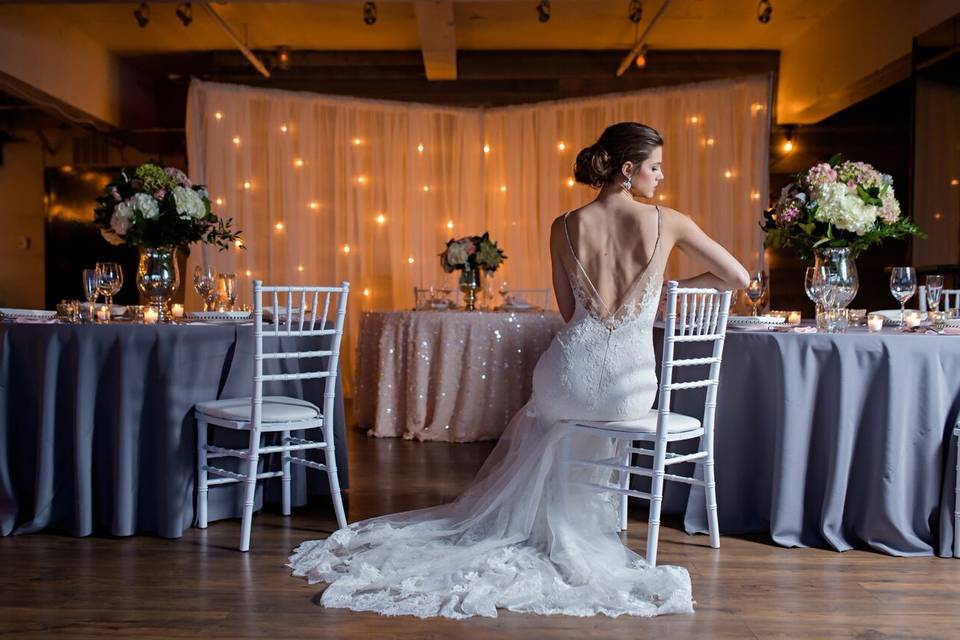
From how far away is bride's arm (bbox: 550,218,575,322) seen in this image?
3.21 metres

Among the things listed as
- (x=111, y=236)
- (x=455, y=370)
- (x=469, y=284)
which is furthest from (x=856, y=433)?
(x=469, y=284)

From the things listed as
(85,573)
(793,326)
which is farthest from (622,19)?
(85,573)

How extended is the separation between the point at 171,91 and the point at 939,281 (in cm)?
814

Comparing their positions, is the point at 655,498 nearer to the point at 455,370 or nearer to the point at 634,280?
the point at 634,280

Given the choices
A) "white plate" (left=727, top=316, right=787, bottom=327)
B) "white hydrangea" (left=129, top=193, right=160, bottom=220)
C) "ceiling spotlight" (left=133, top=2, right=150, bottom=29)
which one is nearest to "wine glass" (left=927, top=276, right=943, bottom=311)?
"white plate" (left=727, top=316, right=787, bottom=327)

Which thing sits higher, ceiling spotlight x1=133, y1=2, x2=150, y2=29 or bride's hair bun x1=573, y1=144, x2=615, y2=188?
ceiling spotlight x1=133, y1=2, x2=150, y2=29

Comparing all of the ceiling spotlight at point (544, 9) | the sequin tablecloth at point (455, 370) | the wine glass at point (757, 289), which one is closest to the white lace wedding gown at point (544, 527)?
the wine glass at point (757, 289)

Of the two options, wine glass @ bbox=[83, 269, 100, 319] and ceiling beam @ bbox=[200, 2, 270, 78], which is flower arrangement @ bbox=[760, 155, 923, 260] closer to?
wine glass @ bbox=[83, 269, 100, 319]

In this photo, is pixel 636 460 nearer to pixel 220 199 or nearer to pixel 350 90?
pixel 220 199

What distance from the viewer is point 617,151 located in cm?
313

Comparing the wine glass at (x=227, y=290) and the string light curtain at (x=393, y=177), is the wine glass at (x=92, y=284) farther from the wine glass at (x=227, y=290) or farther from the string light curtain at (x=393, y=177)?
the string light curtain at (x=393, y=177)

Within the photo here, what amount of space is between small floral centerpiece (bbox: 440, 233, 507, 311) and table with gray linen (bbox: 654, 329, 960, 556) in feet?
Result: 10.1

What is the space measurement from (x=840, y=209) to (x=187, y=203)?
2.73 meters

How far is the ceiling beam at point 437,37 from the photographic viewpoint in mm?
6576
